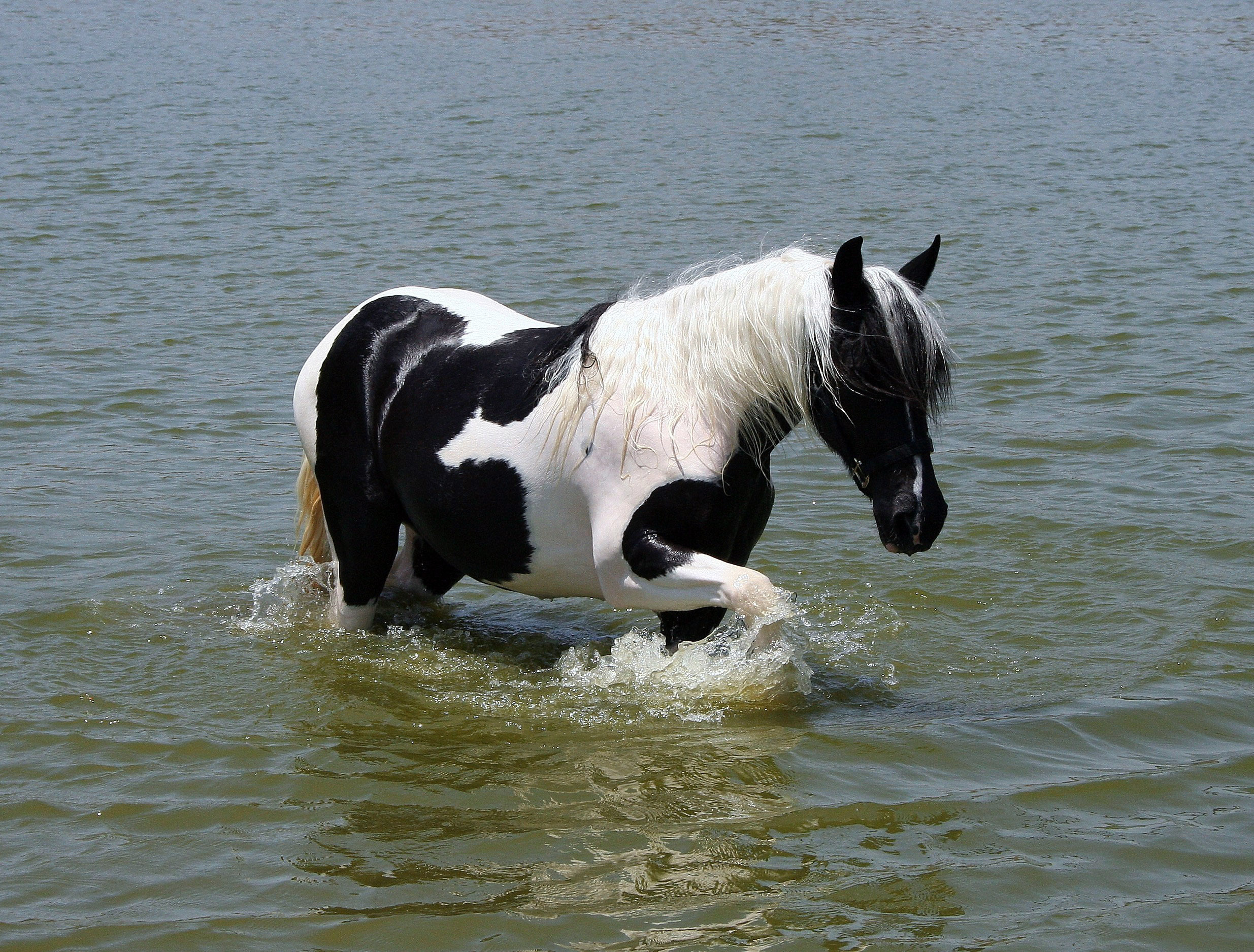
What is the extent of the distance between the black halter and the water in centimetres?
78

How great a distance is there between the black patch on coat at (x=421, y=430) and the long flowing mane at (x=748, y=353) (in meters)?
0.20

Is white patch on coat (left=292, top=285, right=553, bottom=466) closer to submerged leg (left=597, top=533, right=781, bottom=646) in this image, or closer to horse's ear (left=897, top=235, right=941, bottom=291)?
submerged leg (left=597, top=533, right=781, bottom=646)

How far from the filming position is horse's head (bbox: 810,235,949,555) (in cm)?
419

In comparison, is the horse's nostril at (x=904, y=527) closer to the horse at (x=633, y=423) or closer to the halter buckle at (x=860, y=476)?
the horse at (x=633, y=423)

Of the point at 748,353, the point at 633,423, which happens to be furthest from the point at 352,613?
the point at 748,353

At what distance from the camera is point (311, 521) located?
5.92 metres

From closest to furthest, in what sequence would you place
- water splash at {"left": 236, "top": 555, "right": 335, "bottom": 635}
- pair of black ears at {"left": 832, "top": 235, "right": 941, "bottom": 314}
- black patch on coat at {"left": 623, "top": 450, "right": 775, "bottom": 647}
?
pair of black ears at {"left": 832, "top": 235, "right": 941, "bottom": 314} < black patch on coat at {"left": 623, "top": 450, "right": 775, "bottom": 647} < water splash at {"left": 236, "top": 555, "right": 335, "bottom": 635}

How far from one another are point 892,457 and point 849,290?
0.52m

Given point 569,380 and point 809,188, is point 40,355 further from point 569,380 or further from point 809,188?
point 809,188

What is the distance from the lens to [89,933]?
3605 mm

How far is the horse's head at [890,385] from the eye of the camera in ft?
13.8

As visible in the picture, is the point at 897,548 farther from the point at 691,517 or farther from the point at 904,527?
the point at 691,517

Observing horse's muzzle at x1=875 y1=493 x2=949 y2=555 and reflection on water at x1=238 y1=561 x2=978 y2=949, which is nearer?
reflection on water at x1=238 y1=561 x2=978 y2=949

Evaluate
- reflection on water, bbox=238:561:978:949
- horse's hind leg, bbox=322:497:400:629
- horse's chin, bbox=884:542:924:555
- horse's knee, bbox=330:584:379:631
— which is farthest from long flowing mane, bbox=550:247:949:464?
horse's knee, bbox=330:584:379:631
